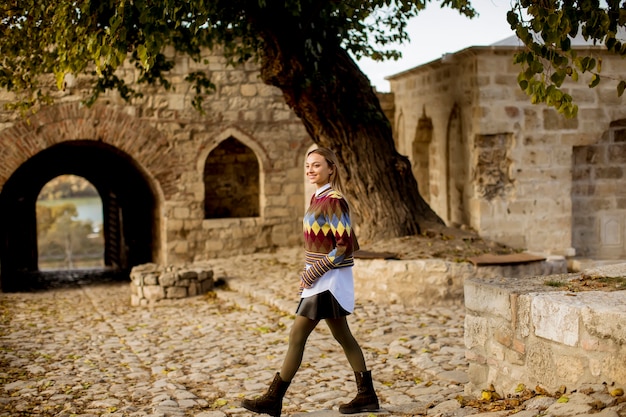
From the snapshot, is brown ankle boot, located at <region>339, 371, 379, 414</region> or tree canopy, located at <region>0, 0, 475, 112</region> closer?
brown ankle boot, located at <region>339, 371, 379, 414</region>

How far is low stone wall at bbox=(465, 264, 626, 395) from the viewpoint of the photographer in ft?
15.1

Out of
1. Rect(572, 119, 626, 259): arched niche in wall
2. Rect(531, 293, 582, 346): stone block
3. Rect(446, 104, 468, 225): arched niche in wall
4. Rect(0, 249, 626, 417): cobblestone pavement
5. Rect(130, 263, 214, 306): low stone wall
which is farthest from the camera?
Rect(446, 104, 468, 225): arched niche in wall

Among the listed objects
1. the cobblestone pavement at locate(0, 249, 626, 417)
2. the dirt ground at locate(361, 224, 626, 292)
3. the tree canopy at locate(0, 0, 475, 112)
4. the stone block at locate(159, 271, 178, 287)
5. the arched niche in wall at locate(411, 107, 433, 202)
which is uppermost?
the tree canopy at locate(0, 0, 475, 112)

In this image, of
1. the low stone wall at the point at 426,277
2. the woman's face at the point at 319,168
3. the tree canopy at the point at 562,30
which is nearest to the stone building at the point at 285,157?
the low stone wall at the point at 426,277

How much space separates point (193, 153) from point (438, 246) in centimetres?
539

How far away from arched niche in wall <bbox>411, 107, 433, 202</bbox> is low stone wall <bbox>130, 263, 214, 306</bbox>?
458cm

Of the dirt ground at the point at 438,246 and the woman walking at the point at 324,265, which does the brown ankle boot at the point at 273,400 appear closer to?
the woman walking at the point at 324,265

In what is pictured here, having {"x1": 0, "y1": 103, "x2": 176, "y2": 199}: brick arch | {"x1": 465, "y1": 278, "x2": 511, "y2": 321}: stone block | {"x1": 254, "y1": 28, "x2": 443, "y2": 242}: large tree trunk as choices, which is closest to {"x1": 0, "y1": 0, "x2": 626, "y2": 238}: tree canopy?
{"x1": 254, "y1": 28, "x2": 443, "y2": 242}: large tree trunk

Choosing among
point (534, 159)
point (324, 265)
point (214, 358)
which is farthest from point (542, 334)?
point (534, 159)

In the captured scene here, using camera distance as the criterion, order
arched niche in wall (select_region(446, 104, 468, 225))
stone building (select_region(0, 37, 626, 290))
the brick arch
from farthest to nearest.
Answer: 1. the brick arch
2. arched niche in wall (select_region(446, 104, 468, 225))
3. stone building (select_region(0, 37, 626, 290))

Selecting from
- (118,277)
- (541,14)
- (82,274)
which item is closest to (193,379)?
(541,14)

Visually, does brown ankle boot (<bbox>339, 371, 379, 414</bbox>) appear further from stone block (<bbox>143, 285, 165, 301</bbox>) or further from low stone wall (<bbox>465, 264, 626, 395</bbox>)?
stone block (<bbox>143, 285, 165, 301</bbox>)

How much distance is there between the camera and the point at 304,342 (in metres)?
5.24

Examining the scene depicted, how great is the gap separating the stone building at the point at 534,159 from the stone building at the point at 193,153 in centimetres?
346
